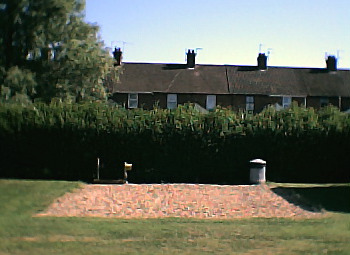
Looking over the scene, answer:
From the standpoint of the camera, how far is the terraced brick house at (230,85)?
50.8 meters

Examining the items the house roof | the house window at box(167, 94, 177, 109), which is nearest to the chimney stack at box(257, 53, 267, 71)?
the house roof

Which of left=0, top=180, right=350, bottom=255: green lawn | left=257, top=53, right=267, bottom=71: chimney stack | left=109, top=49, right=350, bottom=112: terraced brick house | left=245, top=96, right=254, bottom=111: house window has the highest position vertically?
left=257, top=53, right=267, bottom=71: chimney stack

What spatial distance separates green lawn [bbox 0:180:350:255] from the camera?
30.6 feet

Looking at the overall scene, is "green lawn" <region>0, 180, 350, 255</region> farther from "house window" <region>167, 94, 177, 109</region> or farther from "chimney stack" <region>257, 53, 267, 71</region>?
"chimney stack" <region>257, 53, 267, 71</region>

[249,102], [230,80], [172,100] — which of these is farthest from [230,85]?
[172,100]

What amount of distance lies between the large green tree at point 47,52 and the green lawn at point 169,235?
18.4 m

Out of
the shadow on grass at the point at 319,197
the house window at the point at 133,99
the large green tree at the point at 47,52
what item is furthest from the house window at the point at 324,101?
the shadow on grass at the point at 319,197

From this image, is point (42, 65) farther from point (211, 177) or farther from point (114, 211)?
point (114, 211)

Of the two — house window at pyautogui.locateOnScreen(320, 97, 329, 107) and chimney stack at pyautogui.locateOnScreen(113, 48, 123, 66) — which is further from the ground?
chimney stack at pyautogui.locateOnScreen(113, 48, 123, 66)

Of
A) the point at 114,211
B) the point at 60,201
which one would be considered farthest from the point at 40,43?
the point at 114,211

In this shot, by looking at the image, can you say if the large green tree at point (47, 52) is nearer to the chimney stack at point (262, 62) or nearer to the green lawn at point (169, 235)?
the green lawn at point (169, 235)

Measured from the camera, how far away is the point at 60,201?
16.4m

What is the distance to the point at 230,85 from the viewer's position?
51969 mm

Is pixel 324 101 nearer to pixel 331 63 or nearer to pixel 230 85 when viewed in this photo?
pixel 331 63
